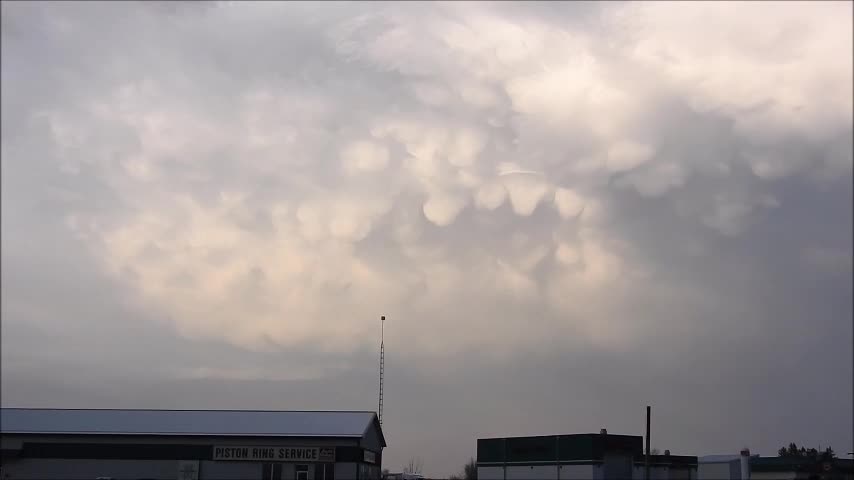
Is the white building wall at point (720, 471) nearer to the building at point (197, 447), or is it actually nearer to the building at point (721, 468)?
the building at point (721, 468)

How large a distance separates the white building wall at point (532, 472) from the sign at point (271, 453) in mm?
16958

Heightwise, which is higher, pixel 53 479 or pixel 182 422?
pixel 182 422

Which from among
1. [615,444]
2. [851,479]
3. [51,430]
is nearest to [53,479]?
[51,430]

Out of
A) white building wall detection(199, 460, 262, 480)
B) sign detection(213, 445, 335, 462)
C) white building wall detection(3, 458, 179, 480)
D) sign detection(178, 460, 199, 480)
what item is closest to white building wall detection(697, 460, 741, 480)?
sign detection(213, 445, 335, 462)

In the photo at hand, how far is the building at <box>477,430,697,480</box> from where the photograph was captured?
81.0m

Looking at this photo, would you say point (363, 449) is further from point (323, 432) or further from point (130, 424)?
point (130, 424)

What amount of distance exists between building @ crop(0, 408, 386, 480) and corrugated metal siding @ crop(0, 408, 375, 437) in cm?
9

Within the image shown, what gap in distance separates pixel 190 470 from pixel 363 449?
15.0 meters

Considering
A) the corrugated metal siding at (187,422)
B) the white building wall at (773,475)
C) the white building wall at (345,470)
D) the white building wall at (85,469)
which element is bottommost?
the white building wall at (85,469)

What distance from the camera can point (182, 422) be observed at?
8531cm

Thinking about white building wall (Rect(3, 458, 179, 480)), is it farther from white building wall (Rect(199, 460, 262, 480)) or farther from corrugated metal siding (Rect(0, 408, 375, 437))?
corrugated metal siding (Rect(0, 408, 375, 437))

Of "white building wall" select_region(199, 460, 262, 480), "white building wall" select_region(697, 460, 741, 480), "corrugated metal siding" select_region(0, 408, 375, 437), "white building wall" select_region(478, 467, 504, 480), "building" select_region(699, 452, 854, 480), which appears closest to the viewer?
"building" select_region(699, 452, 854, 480)

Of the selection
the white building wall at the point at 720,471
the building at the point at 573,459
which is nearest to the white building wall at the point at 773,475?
the white building wall at the point at 720,471

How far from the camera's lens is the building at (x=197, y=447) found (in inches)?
3182
